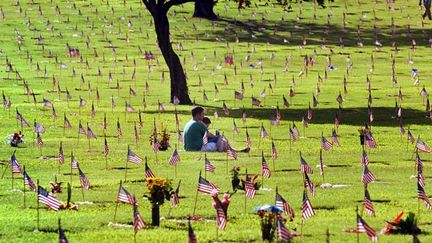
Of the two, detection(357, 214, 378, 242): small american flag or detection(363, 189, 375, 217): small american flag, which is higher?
detection(363, 189, 375, 217): small american flag

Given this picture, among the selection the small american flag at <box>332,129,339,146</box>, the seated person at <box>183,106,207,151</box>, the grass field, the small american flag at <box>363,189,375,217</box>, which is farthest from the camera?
the small american flag at <box>332,129,339,146</box>

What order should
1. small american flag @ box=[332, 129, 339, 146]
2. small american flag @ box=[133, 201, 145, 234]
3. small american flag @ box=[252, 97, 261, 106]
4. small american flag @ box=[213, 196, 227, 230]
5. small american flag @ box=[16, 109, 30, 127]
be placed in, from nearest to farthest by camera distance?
small american flag @ box=[133, 201, 145, 234] < small american flag @ box=[213, 196, 227, 230] < small american flag @ box=[332, 129, 339, 146] < small american flag @ box=[16, 109, 30, 127] < small american flag @ box=[252, 97, 261, 106]

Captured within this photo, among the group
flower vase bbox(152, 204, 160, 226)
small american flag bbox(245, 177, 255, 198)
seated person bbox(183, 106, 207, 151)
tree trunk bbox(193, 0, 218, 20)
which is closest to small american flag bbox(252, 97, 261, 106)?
seated person bbox(183, 106, 207, 151)

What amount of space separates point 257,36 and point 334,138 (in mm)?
56902

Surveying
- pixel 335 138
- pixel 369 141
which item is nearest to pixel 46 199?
pixel 369 141

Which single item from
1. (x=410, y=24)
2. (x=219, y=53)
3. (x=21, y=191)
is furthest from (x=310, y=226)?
(x=410, y=24)

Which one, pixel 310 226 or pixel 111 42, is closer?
pixel 310 226

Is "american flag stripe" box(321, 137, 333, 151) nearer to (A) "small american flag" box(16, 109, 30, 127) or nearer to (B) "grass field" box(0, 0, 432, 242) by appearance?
(B) "grass field" box(0, 0, 432, 242)

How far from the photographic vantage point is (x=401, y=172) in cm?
3341

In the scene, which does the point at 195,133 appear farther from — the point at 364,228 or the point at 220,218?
the point at 364,228

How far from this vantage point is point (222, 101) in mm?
58031

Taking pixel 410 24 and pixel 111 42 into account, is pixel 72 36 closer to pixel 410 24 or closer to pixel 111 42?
pixel 111 42

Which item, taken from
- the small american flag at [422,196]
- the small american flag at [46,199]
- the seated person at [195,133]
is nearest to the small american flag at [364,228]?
the small american flag at [422,196]

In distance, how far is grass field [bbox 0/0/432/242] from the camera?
2569cm
